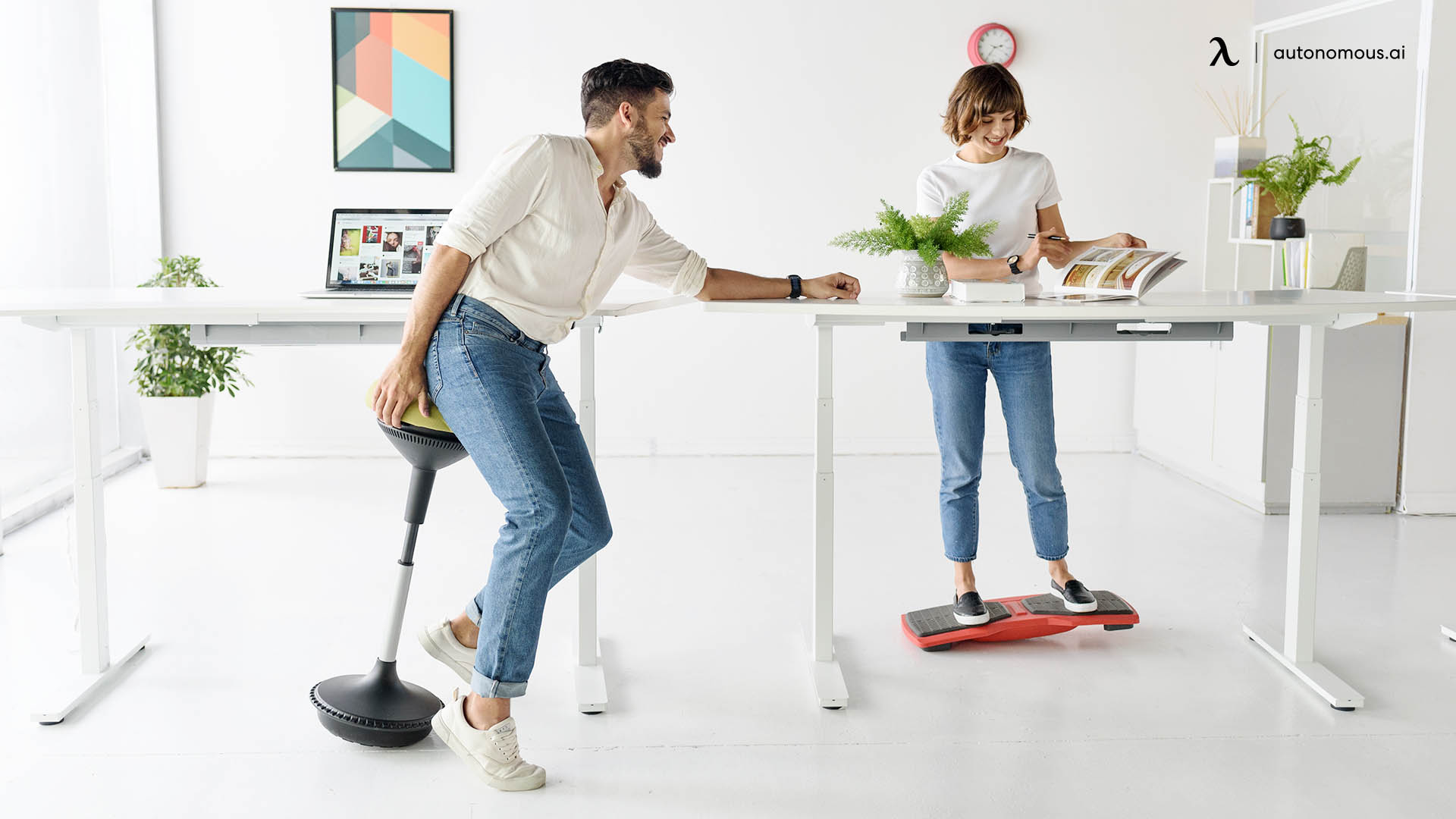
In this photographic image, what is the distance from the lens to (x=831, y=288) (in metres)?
2.75

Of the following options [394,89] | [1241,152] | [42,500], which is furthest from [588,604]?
[1241,152]

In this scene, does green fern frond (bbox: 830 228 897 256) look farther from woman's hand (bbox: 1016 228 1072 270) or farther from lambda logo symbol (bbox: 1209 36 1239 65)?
lambda logo symbol (bbox: 1209 36 1239 65)

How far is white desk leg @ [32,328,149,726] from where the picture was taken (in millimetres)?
2652

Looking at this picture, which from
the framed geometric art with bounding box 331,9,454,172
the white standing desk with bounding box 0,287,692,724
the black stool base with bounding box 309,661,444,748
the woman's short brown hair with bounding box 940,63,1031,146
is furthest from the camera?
the framed geometric art with bounding box 331,9,454,172

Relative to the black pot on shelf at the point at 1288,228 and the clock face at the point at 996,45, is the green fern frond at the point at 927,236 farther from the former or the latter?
the clock face at the point at 996,45

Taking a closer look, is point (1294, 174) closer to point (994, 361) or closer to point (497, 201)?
point (994, 361)

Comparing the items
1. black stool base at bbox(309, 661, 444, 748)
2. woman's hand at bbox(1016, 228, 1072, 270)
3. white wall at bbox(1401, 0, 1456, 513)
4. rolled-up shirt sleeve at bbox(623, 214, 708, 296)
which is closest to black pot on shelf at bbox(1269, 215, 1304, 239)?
white wall at bbox(1401, 0, 1456, 513)

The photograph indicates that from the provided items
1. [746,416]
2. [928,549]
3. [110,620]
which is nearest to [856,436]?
[746,416]

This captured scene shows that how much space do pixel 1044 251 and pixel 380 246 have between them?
5.31 ft

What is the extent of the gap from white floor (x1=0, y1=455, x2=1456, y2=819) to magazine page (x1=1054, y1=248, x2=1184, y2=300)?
90 centimetres

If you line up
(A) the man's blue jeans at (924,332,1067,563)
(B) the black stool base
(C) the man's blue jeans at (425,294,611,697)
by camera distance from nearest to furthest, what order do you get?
1. (C) the man's blue jeans at (425,294,611,697)
2. (B) the black stool base
3. (A) the man's blue jeans at (924,332,1067,563)

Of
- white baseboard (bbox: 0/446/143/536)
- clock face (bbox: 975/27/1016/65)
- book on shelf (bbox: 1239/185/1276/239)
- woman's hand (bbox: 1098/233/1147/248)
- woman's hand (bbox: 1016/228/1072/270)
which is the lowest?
white baseboard (bbox: 0/446/143/536)

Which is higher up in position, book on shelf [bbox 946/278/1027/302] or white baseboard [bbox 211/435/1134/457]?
book on shelf [bbox 946/278/1027/302]

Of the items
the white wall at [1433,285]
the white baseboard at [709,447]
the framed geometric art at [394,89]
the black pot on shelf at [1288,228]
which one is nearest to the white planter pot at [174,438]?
the white baseboard at [709,447]
